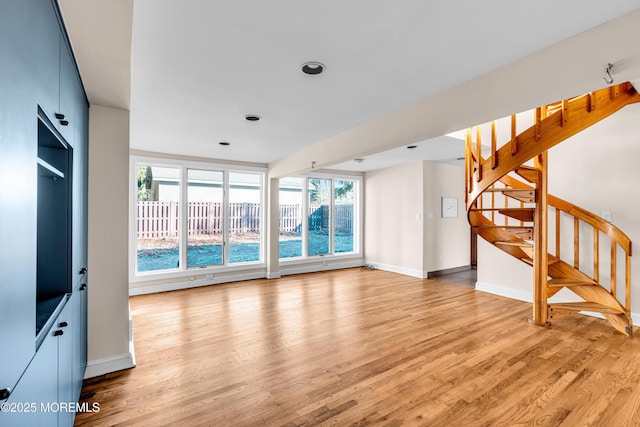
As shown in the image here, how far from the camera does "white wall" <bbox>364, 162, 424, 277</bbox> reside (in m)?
6.44

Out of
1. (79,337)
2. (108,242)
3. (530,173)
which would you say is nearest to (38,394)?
(79,337)

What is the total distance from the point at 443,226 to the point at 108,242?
6.06 metres

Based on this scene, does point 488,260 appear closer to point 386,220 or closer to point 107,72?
point 386,220

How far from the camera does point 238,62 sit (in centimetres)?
218

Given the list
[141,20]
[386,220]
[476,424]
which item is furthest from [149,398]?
[386,220]

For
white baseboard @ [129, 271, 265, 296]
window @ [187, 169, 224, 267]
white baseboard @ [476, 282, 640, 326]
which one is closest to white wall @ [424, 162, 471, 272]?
white baseboard @ [476, 282, 640, 326]

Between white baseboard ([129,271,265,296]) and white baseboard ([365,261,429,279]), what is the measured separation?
9.03 feet

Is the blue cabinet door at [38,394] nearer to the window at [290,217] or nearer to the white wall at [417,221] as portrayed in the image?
the window at [290,217]

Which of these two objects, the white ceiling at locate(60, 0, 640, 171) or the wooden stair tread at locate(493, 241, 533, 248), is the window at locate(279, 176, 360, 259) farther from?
the wooden stair tread at locate(493, 241, 533, 248)

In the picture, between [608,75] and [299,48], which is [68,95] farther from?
[608,75]

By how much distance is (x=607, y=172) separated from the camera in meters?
3.81

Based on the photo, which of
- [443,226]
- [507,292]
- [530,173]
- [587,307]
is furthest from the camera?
[443,226]

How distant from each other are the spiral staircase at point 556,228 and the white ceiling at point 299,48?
1236mm

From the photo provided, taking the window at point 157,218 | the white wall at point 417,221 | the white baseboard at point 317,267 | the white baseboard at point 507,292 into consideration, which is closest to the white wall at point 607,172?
the white baseboard at point 507,292
